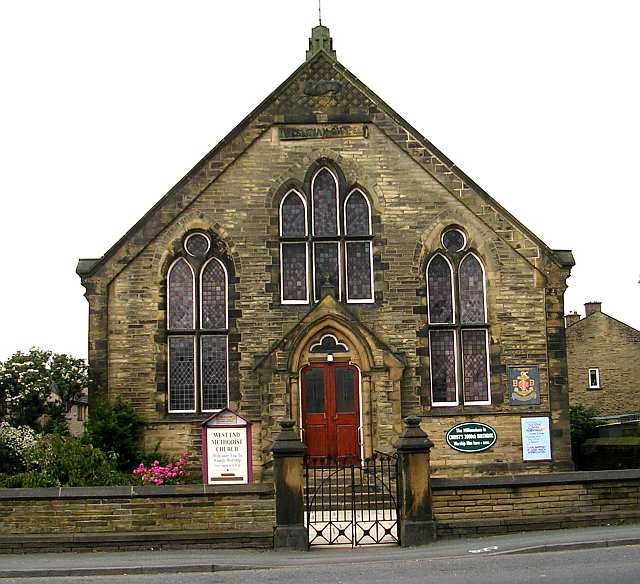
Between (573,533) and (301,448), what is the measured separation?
4.42 m

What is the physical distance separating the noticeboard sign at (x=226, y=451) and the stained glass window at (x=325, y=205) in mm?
6713

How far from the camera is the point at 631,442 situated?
2514 cm

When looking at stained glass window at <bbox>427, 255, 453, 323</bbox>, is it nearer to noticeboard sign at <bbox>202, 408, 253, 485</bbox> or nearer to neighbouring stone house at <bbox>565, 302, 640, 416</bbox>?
noticeboard sign at <bbox>202, 408, 253, 485</bbox>

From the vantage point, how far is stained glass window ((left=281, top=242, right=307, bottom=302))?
946 inches

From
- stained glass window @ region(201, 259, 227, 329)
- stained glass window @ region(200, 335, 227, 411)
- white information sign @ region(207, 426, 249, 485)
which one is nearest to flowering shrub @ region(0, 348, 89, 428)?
stained glass window @ region(200, 335, 227, 411)

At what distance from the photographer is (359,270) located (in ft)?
79.3

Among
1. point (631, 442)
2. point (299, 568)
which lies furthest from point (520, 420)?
point (299, 568)

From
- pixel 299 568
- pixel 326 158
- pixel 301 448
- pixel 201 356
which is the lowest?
pixel 299 568

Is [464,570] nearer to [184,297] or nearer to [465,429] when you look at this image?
[465,429]

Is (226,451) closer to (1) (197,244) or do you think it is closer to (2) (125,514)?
(2) (125,514)

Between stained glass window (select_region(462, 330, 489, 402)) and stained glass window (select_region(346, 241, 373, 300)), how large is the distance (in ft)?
8.46

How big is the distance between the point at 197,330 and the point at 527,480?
32.7 ft

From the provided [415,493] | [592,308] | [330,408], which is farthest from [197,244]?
[592,308]

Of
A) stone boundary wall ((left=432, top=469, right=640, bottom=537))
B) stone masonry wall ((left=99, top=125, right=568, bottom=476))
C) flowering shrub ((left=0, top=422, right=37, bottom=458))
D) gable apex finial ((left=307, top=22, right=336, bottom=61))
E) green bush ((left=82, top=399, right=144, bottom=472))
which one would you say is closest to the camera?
stone boundary wall ((left=432, top=469, right=640, bottom=537))
